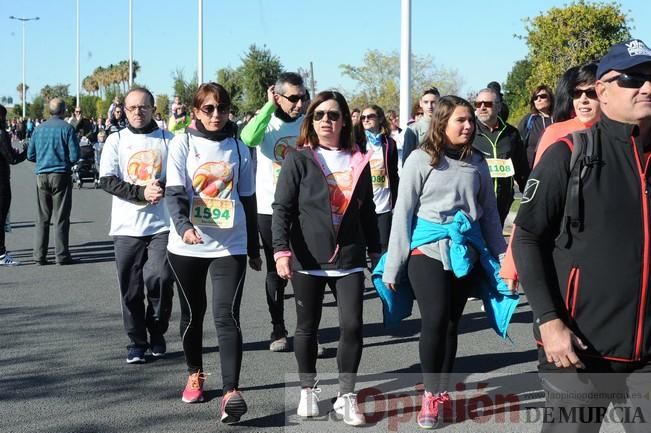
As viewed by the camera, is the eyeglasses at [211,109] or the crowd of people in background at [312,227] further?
the eyeglasses at [211,109]

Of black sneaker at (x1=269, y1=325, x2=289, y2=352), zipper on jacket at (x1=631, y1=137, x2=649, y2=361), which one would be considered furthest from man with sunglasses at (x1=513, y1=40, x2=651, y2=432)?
black sneaker at (x1=269, y1=325, x2=289, y2=352)

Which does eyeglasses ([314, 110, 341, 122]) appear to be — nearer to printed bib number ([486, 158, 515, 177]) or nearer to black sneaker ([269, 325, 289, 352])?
black sneaker ([269, 325, 289, 352])

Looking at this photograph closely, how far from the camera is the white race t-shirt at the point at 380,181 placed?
8.55 metres

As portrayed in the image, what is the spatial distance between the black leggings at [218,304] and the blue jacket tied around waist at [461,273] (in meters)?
0.87

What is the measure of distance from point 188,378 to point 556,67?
26.6m

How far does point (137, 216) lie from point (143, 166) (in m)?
0.37

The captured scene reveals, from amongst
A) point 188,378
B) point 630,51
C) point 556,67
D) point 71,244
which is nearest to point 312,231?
point 188,378

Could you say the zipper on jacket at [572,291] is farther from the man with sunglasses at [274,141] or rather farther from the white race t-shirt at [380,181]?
the white race t-shirt at [380,181]

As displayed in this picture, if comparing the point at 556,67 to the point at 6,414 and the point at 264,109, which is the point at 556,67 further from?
the point at 6,414

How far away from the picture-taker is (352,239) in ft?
17.4

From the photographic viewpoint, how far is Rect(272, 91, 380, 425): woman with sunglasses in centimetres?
521

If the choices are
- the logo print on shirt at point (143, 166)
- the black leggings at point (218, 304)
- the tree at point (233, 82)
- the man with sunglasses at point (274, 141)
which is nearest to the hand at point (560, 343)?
the black leggings at point (218, 304)

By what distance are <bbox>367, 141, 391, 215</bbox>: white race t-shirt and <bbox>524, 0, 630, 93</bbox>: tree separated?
2256 cm

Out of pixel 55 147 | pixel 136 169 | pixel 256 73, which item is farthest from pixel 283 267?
pixel 256 73
